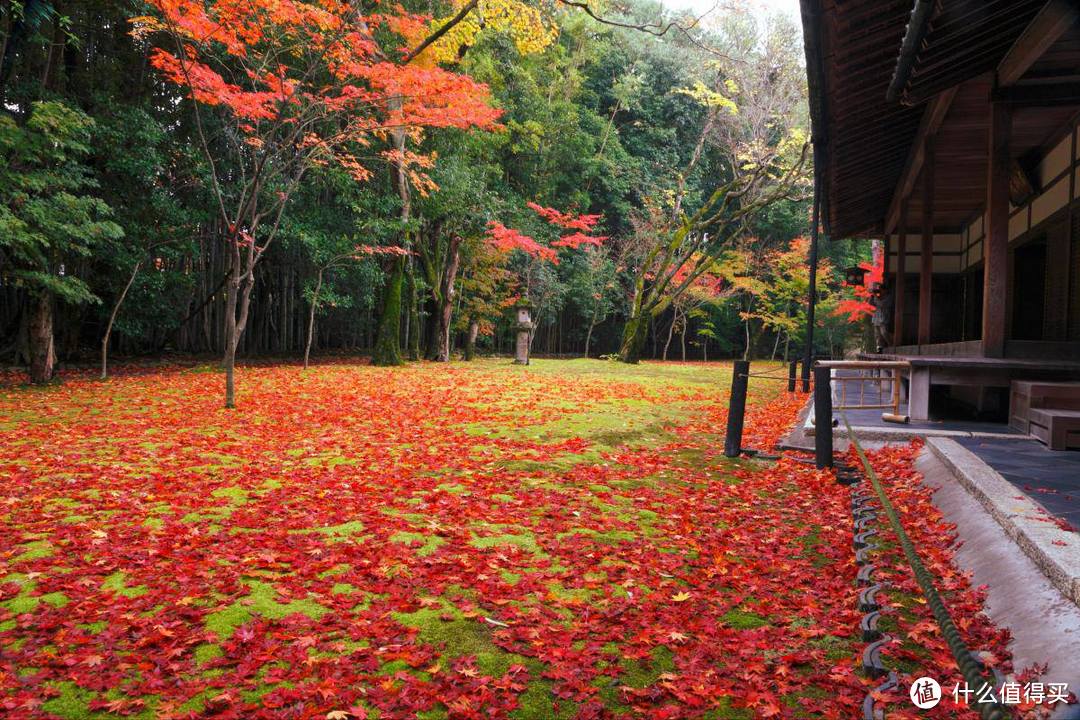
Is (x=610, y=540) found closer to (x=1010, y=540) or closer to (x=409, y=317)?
(x=1010, y=540)

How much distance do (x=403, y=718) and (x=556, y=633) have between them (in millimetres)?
813

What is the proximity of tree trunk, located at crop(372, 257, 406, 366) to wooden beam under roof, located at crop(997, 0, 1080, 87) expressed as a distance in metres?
13.7

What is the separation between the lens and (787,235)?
29.1 meters

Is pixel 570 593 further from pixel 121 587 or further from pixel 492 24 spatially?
pixel 492 24

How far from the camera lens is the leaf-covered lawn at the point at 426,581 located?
234 cm

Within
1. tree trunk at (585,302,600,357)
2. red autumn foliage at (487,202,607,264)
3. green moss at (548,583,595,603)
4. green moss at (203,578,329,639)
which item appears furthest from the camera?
tree trunk at (585,302,600,357)

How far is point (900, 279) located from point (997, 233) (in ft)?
16.9

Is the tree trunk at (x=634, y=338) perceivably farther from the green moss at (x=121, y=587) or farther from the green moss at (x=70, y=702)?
the green moss at (x=70, y=702)

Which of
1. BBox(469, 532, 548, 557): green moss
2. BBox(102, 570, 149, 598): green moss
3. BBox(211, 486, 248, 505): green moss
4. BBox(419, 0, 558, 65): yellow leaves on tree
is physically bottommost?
BBox(102, 570, 149, 598): green moss

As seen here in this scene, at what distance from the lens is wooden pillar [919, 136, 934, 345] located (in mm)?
8125

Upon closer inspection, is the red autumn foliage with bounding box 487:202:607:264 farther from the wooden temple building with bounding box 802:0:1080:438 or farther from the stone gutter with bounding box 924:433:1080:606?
the stone gutter with bounding box 924:433:1080:606

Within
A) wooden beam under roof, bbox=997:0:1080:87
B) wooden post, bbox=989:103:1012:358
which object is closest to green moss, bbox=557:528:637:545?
wooden post, bbox=989:103:1012:358

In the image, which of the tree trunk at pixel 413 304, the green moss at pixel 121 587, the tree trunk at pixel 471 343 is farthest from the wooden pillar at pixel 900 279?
the tree trunk at pixel 471 343

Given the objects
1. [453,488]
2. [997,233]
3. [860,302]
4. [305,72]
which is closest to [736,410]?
[997,233]
